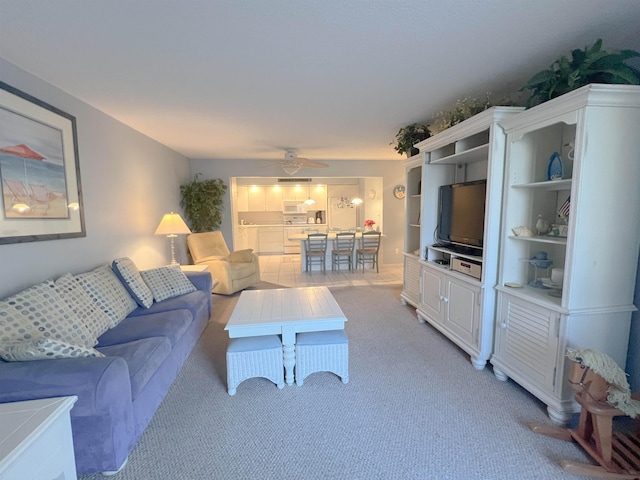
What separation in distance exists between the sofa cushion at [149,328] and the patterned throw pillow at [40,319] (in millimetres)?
158

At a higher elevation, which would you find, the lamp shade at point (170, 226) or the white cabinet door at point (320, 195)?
the white cabinet door at point (320, 195)

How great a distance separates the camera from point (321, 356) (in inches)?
85.8

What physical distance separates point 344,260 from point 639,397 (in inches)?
196

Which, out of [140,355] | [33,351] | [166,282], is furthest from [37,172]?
[140,355]

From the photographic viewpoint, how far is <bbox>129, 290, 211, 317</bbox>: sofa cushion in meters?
2.62

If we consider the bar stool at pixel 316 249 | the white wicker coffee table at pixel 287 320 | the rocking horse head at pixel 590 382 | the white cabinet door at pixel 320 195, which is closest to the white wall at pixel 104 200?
the white wicker coffee table at pixel 287 320

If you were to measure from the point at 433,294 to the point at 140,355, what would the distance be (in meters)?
2.67

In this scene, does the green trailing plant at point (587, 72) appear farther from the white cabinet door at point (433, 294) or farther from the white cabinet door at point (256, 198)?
the white cabinet door at point (256, 198)

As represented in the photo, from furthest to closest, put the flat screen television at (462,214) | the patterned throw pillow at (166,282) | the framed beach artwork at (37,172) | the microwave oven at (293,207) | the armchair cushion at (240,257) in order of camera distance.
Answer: the microwave oven at (293,207), the armchair cushion at (240,257), the patterned throw pillow at (166,282), the flat screen television at (462,214), the framed beach artwork at (37,172)

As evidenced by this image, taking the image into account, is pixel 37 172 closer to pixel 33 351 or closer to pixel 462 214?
pixel 33 351

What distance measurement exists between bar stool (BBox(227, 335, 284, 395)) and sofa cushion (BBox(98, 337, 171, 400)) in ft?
1.45

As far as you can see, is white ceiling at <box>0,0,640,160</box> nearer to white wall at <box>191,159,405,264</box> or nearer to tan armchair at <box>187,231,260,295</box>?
tan armchair at <box>187,231,260,295</box>

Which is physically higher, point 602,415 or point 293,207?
point 293,207

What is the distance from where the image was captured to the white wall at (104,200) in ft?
6.79
